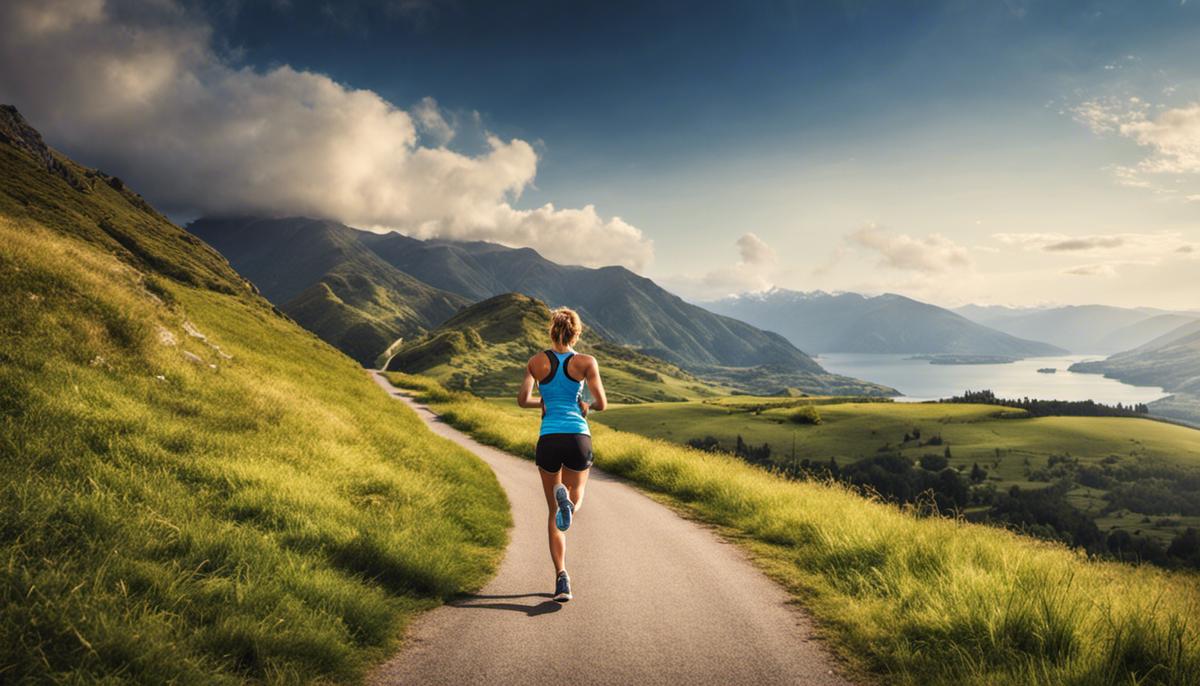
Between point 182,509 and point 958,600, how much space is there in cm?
945

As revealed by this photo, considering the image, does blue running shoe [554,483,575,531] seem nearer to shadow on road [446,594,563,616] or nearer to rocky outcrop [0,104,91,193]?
shadow on road [446,594,563,616]

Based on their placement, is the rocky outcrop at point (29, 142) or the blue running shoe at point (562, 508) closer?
the blue running shoe at point (562, 508)

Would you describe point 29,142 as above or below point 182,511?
above

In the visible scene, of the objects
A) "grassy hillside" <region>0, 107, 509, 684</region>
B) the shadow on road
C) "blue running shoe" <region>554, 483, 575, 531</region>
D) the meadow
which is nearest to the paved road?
the shadow on road

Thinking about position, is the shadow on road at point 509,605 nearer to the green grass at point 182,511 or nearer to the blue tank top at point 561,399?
the green grass at point 182,511

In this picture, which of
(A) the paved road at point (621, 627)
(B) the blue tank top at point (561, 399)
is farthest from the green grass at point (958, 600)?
(B) the blue tank top at point (561, 399)

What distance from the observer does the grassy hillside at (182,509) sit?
4.29 meters

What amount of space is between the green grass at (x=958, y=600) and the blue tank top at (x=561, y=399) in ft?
13.1

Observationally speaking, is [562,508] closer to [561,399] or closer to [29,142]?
[561,399]

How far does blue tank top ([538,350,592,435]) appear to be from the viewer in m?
7.42

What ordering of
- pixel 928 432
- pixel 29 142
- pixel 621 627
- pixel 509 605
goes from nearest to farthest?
pixel 621 627 → pixel 509 605 → pixel 29 142 → pixel 928 432

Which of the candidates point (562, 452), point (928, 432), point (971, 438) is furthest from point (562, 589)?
point (971, 438)

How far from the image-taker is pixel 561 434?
740cm

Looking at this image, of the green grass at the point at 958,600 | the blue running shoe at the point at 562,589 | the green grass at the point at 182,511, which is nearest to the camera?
the green grass at the point at 182,511
